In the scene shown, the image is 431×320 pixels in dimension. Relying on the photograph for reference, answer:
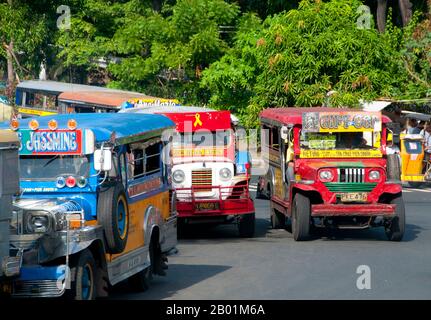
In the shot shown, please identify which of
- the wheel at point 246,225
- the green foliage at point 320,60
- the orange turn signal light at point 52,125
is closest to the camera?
the orange turn signal light at point 52,125

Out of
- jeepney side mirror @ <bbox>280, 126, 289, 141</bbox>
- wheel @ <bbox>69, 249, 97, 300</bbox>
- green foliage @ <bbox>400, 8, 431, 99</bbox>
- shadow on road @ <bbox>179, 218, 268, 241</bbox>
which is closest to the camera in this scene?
wheel @ <bbox>69, 249, 97, 300</bbox>

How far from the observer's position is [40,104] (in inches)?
1785

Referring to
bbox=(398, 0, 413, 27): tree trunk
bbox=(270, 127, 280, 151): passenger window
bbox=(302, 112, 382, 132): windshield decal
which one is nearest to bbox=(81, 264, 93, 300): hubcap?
bbox=(302, 112, 382, 132): windshield decal

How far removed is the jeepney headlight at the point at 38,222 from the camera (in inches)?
479

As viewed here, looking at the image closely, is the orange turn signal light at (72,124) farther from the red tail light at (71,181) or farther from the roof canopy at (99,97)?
the roof canopy at (99,97)

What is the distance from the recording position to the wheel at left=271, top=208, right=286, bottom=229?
2283 centimetres

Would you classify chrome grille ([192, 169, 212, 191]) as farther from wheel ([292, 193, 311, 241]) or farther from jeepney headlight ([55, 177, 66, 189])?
jeepney headlight ([55, 177, 66, 189])

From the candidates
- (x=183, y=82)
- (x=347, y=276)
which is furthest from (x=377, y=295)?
(x=183, y=82)

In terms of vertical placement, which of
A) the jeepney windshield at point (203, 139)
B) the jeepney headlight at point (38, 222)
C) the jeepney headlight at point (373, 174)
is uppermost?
the jeepney windshield at point (203, 139)

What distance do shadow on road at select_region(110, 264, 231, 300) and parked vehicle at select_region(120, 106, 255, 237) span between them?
11.0 feet

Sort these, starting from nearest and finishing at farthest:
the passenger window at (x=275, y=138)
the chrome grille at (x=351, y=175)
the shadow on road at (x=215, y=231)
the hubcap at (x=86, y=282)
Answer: the hubcap at (x=86, y=282)
the chrome grille at (x=351, y=175)
the shadow on road at (x=215, y=231)
the passenger window at (x=275, y=138)

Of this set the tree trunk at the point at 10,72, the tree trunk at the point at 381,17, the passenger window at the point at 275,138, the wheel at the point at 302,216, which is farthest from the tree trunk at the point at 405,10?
the wheel at the point at 302,216

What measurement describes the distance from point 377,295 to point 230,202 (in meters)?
6.84
